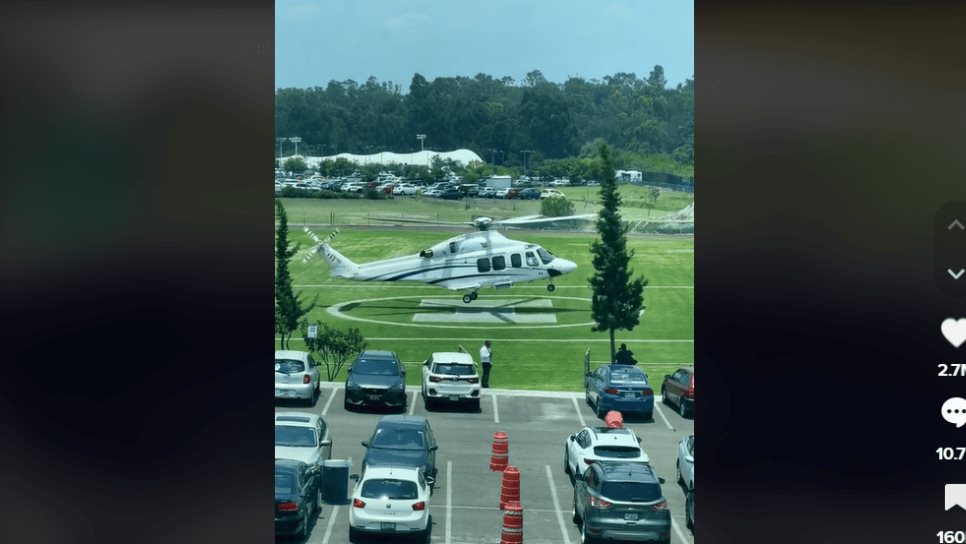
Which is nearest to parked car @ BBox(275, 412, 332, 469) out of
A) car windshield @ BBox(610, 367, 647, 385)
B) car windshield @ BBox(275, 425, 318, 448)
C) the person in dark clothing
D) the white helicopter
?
car windshield @ BBox(275, 425, 318, 448)

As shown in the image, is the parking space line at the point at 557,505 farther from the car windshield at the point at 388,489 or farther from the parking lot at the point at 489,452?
the car windshield at the point at 388,489

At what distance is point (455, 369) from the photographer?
35.6 feet

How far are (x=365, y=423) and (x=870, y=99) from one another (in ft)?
16.8

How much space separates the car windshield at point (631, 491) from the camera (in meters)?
8.91

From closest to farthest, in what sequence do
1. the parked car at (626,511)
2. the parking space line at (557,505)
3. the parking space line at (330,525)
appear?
the parking space line at (330,525)
the parked car at (626,511)
the parking space line at (557,505)

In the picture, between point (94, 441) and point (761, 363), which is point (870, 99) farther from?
point (94, 441)

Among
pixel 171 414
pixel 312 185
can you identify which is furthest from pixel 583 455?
pixel 312 185

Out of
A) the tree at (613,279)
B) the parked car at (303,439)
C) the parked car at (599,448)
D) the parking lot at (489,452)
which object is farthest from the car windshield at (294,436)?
the tree at (613,279)

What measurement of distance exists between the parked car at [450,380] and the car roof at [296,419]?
3.52 ft

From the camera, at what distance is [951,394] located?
6867 millimetres

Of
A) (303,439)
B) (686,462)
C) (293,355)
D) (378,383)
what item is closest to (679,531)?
(686,462)

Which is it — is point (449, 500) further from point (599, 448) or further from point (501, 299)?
point (501, 299)

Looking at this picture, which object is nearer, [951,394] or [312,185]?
[951,394]

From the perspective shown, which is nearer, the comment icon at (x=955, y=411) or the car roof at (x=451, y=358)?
the comment icon at (x=955, y=411)
